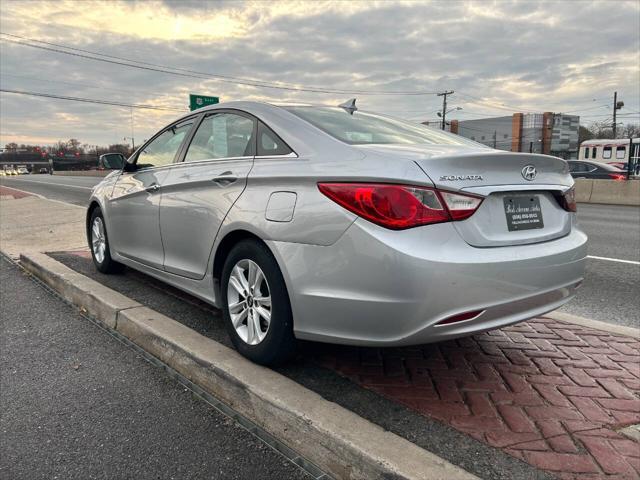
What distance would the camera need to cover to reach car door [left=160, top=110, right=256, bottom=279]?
3.33 meters

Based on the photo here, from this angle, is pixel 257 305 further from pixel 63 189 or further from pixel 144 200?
pixel 63 189

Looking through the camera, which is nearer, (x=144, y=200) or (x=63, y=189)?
(x=144, y=200)

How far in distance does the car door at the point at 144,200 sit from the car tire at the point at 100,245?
0.87 ft

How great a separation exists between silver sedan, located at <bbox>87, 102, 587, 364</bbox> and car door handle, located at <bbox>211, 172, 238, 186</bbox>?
0.06 feet

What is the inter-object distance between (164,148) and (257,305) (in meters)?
2.14

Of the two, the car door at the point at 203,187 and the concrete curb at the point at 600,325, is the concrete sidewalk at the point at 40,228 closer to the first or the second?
the car door at the point at 203,187

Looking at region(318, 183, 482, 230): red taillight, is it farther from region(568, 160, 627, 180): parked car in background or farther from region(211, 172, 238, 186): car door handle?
region(568, 160, 627, 180): parked car in background

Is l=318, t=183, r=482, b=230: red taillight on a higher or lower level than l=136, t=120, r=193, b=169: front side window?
lower

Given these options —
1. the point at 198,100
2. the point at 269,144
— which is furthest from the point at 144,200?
the point at 198,100

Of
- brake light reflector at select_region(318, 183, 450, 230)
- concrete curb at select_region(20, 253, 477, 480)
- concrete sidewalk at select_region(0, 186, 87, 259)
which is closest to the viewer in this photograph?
concrete curb at select_region(20, 253, 477, 480)

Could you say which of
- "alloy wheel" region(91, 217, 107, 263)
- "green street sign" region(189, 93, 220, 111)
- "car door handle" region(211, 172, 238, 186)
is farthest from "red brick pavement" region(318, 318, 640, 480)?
"green street sign" region(189, 93, 220, 111)

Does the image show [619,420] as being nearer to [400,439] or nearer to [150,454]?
[400,439]

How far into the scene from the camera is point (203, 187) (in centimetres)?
356

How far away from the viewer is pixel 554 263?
277 centimetres
